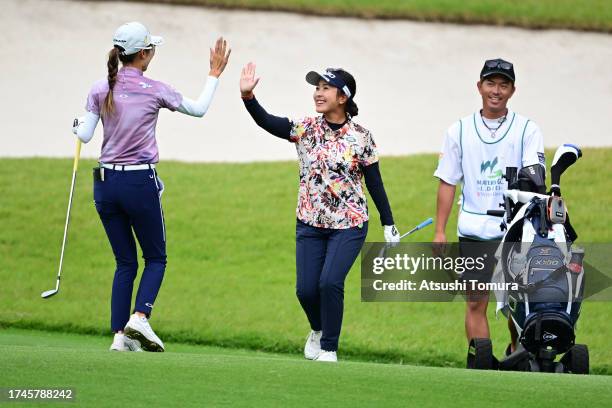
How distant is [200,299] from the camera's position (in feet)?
39.7

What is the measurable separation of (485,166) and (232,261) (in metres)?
4.20

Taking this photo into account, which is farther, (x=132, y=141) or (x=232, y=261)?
(x=232, y=261)

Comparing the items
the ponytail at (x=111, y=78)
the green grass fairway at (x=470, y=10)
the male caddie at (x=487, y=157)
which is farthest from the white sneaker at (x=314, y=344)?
the green grass fairway at (x=470, y=10)

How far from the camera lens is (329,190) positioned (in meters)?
8.62

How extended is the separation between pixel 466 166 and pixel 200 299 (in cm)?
353

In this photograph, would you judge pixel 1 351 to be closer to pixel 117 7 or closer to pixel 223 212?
pixel 223 212

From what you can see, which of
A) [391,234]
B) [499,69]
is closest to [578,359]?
[391,234]

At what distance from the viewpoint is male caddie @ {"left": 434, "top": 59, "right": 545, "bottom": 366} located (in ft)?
29.6

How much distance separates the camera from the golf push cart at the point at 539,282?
26.6ft

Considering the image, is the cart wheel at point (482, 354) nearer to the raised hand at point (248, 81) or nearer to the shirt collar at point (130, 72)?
the raised hand at point (248, 81)

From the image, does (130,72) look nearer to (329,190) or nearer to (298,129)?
(298,129)

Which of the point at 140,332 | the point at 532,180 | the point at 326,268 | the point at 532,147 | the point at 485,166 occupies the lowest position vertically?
the point at 140,332

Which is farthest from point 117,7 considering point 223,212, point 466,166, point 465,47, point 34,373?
point 34,373

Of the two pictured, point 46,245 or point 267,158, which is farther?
point 267,158
